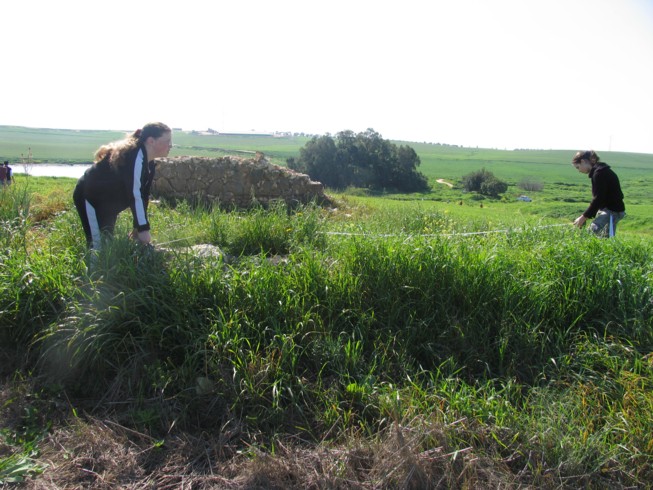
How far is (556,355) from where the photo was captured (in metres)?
3.23

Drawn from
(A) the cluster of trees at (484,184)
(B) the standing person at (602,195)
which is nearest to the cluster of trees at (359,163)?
(A) the cluster of trees at (484,184)

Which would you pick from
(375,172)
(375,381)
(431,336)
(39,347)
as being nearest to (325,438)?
(375,381)

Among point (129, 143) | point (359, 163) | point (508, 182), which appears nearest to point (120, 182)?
point (129, 143)

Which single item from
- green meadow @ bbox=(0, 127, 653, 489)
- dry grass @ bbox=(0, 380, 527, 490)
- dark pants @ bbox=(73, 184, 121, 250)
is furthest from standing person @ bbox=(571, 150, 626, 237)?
dark pants @ bbox=(73, 184, 121, 250)

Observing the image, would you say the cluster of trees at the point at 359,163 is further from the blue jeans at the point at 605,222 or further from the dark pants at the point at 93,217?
the dark pants at the point at 93,217

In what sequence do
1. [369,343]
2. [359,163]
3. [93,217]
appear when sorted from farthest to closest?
[359,163] < [93,217] < [369,343]

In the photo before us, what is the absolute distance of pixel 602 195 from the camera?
576 centimetres

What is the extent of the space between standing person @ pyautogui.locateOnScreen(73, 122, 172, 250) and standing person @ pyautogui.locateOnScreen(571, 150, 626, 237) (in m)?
5.36

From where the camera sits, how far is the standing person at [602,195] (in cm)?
571

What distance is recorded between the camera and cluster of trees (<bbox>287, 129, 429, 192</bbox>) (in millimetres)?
39875

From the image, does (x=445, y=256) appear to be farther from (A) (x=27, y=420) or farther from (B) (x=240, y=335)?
(A) (x=27, y=420)

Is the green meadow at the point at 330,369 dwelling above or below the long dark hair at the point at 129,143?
below

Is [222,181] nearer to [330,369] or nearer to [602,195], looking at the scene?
[602,195]

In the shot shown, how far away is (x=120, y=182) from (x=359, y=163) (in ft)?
128
